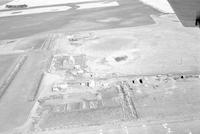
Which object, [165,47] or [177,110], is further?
[165,47]

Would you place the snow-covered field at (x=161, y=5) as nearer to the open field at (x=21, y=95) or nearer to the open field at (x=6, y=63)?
the open field at (x=21, y=95)

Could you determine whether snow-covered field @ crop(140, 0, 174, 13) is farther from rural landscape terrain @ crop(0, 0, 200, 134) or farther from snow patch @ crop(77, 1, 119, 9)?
snow patch @ crop(77, 1, 119, 9)

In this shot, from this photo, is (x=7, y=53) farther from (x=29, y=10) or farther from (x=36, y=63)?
(x=29, y=10)

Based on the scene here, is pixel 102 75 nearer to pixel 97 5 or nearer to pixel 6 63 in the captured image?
pixel 6 63

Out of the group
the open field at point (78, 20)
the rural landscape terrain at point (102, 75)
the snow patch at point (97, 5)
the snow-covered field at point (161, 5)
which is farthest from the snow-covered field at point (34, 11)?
the snow-covered field at point (161, 5)

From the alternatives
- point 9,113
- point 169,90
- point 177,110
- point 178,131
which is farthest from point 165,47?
point 9,113

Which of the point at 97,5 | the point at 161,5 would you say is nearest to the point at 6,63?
the point at 97,5
